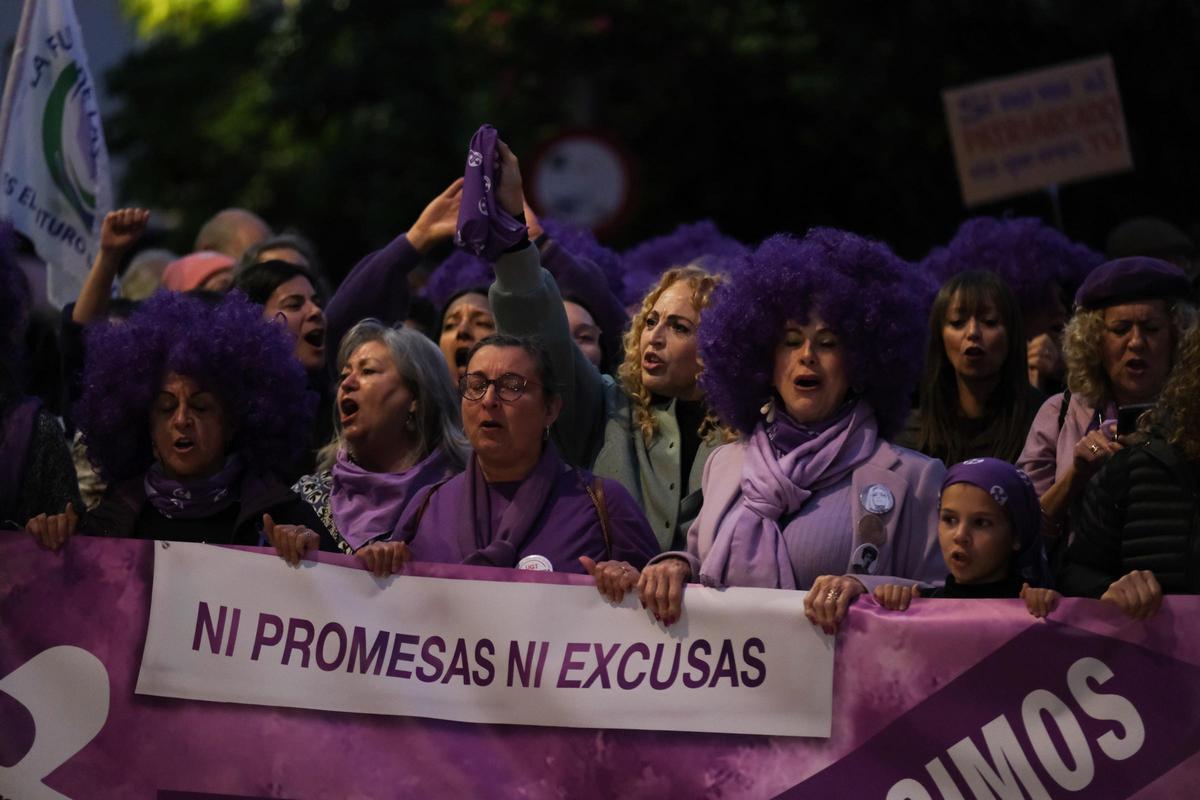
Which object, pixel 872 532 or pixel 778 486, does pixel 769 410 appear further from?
pixel 872 532

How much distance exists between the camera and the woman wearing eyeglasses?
223 inches

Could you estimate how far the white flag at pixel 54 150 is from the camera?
327 inches

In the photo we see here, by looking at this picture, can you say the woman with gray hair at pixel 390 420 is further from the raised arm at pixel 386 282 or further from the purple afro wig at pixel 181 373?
the raised arm at pixel 386 282

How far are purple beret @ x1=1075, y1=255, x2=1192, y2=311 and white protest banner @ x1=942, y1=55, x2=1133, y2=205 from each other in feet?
11.8

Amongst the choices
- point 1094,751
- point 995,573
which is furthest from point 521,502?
point 1094,751

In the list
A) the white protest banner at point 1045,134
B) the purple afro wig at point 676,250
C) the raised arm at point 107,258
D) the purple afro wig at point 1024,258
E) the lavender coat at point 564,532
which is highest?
the white protest banner at point 1045,134

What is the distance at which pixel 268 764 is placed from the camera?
550 centimetres

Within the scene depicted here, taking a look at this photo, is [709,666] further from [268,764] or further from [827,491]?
[268,764]

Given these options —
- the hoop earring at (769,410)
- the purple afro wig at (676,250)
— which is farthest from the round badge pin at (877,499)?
the purple afro wig at (676,250)

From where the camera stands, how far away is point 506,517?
5703 millimetres

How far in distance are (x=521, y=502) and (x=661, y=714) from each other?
704 millimetres

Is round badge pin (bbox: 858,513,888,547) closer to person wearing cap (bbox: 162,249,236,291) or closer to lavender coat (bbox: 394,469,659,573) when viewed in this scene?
lavender coat (bbox: 394,469,659,573)

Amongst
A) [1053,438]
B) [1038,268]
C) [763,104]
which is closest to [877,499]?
[1053,438]

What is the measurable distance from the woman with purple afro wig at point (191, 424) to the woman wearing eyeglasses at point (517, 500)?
407mm
